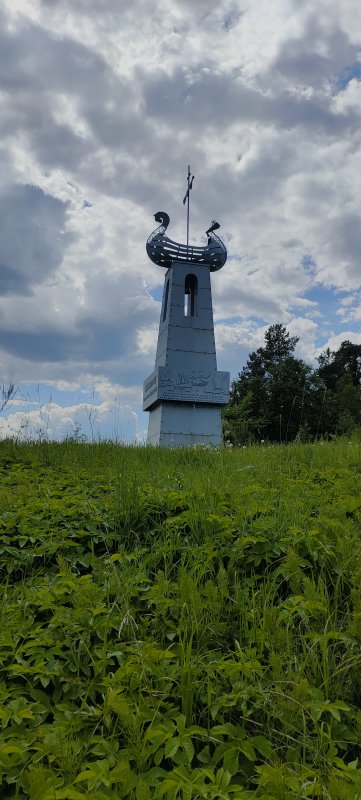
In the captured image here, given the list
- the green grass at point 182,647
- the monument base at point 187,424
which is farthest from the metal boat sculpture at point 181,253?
the green grass at point 182,647

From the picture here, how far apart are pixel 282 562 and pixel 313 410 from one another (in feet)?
90.6

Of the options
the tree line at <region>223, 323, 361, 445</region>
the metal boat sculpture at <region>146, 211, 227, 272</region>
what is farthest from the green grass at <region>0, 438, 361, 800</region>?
the tree line at <region>223, 323, 361, 445</region>

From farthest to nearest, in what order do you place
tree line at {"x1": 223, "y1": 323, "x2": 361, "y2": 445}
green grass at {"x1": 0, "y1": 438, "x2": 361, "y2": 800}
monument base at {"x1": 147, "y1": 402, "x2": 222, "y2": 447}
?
tree line at {"x1": 223, "y1": 323, "x2": 361, "y2": 445}
monument base at {"x1": 147, "y1": 402, "x2": 222, "y2": 447}
green grass at {"x1": 0, "y1": 438, "x2": 361, "y2": 800}

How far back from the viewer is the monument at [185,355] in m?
12.2

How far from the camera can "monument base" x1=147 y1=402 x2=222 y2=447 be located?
1219 cm

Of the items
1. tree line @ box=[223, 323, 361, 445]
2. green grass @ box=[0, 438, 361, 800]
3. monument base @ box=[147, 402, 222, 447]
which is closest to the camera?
green grass @ box=[0, 438, 361, 800]

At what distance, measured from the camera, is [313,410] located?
96.9ft

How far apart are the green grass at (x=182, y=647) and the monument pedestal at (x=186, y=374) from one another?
830 cm

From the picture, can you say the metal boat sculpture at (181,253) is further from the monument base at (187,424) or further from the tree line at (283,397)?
the tree line at (283,397)

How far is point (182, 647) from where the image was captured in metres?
2.06

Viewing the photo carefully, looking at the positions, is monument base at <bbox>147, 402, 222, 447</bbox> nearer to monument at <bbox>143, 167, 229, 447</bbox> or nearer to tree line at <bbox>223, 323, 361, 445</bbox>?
monument at <bbox>143, 167, 229, 447</bbox>

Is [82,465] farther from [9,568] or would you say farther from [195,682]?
[195,682]

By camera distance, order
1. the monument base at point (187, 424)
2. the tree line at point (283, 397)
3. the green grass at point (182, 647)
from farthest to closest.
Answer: the tree line at point (283, 397) → the monument base at point (187, 424) → the green grass at point (182, 647)

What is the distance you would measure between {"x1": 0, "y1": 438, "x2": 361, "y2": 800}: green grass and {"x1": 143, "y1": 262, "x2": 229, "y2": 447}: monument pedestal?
327 inches
